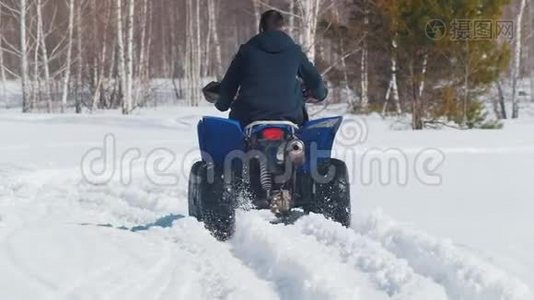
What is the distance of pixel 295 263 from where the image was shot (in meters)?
4.45

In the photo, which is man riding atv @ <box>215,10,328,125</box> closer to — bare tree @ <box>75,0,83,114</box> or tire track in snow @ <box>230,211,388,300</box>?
tire track in snow @ <box>230,211,388,300</box>

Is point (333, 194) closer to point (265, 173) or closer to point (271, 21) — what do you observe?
point (265, 173)

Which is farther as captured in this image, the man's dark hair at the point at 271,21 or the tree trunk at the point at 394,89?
the tree trunk at the point at 394,89

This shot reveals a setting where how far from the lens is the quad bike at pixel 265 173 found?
17.6 feet

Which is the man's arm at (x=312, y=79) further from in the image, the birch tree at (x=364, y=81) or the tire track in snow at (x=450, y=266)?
the birch tree at (x=364, y=81)

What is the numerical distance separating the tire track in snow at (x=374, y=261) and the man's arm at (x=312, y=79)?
0.92 m

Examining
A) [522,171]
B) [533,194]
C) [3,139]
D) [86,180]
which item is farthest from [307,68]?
[3,139]

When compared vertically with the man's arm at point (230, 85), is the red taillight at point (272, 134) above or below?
below

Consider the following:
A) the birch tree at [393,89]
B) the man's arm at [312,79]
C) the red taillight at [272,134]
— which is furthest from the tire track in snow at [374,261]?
the birch tree at [393,89]

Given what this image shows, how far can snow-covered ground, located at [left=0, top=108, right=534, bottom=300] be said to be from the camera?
3.99 m

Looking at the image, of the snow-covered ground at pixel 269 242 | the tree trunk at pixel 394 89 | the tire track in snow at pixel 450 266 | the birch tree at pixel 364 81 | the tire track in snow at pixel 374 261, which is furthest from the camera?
the birch tree at pixel 364 81

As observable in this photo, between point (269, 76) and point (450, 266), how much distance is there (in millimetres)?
2050

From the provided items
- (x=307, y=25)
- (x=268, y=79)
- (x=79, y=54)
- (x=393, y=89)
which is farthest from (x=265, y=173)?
(x=79, y=54)

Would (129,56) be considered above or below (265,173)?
above
